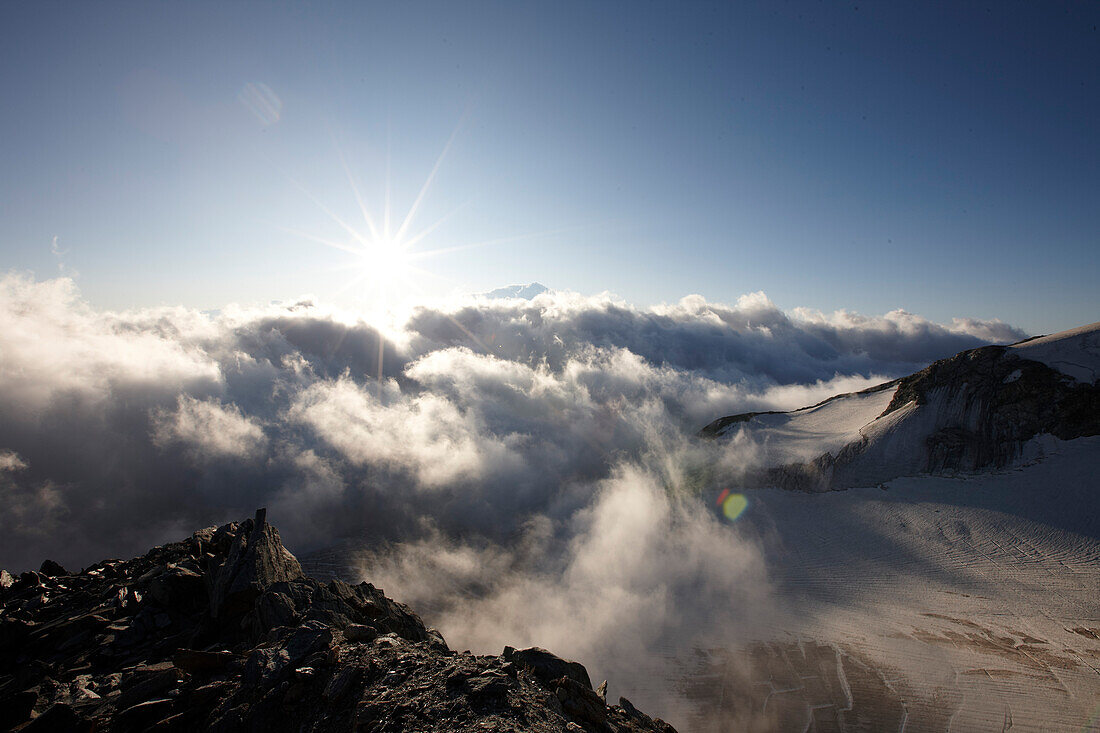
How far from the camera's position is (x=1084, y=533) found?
40.3 meters

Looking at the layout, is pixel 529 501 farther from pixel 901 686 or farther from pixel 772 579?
pixel 901 686

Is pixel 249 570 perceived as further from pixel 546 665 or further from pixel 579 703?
pixel 579 703

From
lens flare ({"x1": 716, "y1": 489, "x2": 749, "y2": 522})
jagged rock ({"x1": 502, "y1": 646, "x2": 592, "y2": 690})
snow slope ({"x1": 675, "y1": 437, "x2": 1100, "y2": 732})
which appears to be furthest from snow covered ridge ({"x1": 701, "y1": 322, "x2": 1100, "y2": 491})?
jagged rock ({"x1": 502, "y1": 646, "x2": 592, "y2": 690})

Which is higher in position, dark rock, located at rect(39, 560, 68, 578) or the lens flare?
dark rock, located at rect(39, 560, 68, 578)

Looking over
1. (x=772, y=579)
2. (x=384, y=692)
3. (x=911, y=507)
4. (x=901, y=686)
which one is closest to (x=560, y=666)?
(x=384, y=692)

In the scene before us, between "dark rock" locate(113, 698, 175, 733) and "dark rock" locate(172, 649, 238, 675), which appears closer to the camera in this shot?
"dark rock" locate(113, 698, 175, 733)

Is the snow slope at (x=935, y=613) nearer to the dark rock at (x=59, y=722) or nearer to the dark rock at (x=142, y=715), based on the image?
the dark rock at (x=142, y=715)

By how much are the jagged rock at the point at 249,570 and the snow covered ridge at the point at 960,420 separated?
67.2 meters

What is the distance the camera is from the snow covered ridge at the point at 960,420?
4938 centimetres

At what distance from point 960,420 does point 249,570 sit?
7861 centimetres

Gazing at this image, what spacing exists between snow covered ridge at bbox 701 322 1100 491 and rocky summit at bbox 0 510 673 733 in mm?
58170

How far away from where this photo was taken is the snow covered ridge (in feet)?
162

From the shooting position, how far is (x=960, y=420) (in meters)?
54.7

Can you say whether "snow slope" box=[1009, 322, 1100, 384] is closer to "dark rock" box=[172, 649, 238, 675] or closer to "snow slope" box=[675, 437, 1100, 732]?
"snow slope" box=[675, 437, 1100, 732]
